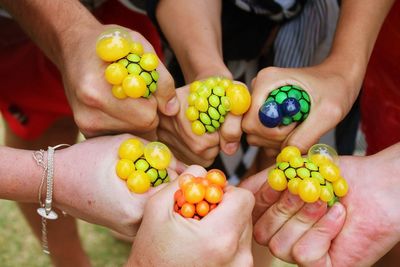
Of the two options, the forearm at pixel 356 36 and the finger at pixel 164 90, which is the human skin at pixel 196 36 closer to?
the finger at pixel 164 90

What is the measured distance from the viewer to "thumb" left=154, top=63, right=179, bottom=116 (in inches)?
41.4

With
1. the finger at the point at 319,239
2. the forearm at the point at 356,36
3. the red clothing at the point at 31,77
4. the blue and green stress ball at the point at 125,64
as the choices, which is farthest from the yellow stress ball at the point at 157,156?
the red clothing at the point at 31,77

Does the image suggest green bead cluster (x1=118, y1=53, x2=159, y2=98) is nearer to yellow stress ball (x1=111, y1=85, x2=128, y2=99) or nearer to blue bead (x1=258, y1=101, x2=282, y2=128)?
yellow stress ball (x1=111, y1=85, x2=128, y2=99)

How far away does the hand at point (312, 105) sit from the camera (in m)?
1.10

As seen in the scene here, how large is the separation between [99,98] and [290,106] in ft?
1.24

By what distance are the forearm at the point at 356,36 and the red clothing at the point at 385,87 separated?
80 mm

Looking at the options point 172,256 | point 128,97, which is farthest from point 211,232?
point 128,97

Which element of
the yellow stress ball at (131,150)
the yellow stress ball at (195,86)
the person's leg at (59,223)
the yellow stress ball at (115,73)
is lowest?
the person's leg at (59,223)

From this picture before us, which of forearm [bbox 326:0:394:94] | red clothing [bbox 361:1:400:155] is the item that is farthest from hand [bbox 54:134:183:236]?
red clothing [bbox 361:1:400:155]

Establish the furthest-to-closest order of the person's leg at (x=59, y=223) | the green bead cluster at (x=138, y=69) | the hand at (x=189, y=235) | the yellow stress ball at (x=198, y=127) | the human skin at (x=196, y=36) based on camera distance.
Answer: the person's leg at (x=59, y=223) → the human skin at (x=196, y=36) → the yellow stress ball at (x=198, y=127) → the green bead cluster at (x=138, y=69) → the hand at (x=189, y=235)

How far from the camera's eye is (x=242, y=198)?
934mm

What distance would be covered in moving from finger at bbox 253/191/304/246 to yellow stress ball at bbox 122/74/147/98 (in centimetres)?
34

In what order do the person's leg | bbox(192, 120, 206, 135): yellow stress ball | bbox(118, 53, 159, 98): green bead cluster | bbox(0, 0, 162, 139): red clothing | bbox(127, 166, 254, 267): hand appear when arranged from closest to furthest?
bbox(127, 166, 254, 267): hand, bbox(118, 53, 159, 98): green bead cluster, bbox(192, 120, 206, 135): yellow stress ball, bbox(0, 0, 162, 139): red clothing, the person's leg

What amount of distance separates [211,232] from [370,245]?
369 mm
